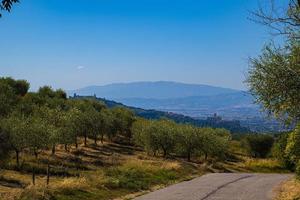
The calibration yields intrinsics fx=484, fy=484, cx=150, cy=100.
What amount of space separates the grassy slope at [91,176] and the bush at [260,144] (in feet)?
74.6

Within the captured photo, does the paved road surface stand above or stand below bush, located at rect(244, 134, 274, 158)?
below

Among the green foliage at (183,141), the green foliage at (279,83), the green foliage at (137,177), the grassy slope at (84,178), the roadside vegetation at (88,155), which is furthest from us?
the green foliage at (183,141)

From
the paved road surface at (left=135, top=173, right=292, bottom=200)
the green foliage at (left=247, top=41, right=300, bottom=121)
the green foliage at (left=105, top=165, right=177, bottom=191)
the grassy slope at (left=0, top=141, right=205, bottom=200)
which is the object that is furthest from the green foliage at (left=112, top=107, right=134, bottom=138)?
the green foliage at (left=247, top=41, right=300, bottom=121)

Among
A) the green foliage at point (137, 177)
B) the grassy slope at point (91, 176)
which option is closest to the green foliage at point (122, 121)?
the grassy slope at point (91, 176)

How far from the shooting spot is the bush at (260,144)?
339ft

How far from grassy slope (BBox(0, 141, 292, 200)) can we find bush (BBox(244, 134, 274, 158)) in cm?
2275

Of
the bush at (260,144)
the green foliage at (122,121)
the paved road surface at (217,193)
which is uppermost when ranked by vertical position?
the green foliage at (122,121)

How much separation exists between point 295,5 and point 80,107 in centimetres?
9977

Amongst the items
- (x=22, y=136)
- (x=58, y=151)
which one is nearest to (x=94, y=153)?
(x=58, y=151)

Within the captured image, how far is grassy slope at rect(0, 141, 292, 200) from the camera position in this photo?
30.5 metres

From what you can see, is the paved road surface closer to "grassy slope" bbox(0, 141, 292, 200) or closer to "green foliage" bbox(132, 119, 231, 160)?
"grassy slope" bbox(0, 141, 292, 200)

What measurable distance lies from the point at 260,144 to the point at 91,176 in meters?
70.2

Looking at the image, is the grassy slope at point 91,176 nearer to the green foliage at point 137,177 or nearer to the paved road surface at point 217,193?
the green foliage at point 137,177

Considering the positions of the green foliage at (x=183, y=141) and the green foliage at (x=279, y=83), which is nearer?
the green foliage at (x=279, y=83)
